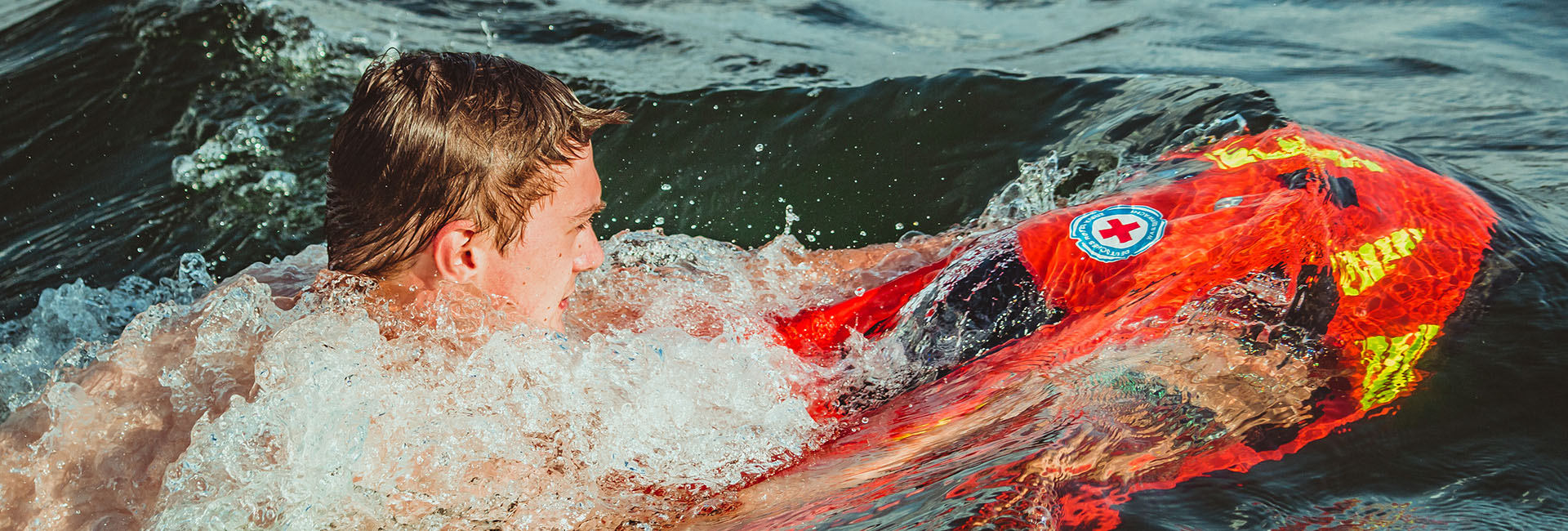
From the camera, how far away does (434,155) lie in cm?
245

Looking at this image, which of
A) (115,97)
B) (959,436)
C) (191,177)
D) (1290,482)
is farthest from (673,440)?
(115,97)

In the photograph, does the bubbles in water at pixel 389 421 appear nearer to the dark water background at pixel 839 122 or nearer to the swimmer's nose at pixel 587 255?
the swimmer's nose at pixel 587 255

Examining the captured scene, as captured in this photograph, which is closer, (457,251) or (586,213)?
(457,251)

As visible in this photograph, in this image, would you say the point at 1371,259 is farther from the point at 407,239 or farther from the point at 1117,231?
the point at 407,239

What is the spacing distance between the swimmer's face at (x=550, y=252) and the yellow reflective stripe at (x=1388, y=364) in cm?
185

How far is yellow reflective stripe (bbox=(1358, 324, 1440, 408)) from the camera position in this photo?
272 cm

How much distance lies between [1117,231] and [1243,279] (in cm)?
32

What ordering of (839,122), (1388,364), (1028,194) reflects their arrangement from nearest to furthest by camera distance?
1. (1388,364)
2. (1028,194)
3. (839,122)

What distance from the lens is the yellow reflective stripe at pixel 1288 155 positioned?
3.01 meters

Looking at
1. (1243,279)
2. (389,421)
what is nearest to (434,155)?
(389,421)

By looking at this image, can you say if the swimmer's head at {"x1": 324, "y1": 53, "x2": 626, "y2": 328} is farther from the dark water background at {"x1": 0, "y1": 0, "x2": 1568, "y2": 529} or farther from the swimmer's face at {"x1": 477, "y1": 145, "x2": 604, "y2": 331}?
the dark water background at {"x1": 0, "y1": 0, "x2": 1568, "y2": 529}

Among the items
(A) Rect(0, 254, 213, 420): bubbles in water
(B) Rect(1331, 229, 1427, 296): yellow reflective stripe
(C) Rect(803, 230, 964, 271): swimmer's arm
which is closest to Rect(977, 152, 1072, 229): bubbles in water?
(C) Rect(803, 230, 964, 271): swimmer's arm

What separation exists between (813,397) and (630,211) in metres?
1.69

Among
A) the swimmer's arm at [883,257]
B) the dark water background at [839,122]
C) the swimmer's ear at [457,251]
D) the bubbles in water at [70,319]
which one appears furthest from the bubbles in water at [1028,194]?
the bubbles in water at [70,319]
